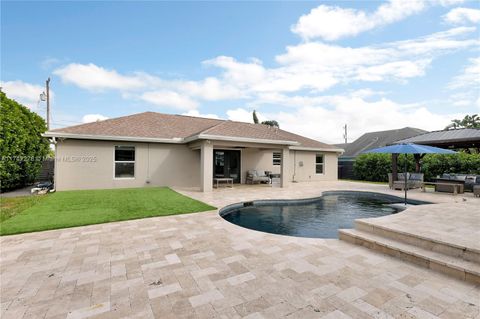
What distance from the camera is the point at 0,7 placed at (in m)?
8.92

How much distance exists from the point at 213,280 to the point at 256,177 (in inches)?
480

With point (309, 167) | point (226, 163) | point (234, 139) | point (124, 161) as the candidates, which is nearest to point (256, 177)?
point (226, 163)

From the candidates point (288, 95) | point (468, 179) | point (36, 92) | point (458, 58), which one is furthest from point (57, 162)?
point (468, 179)

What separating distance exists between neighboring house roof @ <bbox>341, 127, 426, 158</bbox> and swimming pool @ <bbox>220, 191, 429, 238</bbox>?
21.3 metres

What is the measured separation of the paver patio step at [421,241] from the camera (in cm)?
359

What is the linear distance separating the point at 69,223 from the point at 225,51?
13.3 metres

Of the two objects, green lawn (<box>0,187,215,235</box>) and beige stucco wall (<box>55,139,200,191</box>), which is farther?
beige stucco wall (<box>55,139,200,191</box>)

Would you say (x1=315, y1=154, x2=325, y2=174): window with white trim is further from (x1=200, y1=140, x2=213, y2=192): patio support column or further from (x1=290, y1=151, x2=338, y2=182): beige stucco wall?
(x1=200, y1=140, x2=213, y2=192): patio support column

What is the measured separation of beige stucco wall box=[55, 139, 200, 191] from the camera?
438 inches

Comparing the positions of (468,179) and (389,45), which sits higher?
(389,45)

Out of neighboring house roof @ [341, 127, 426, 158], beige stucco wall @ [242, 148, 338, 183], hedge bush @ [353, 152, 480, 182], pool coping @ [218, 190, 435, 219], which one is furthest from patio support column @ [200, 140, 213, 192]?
neighboring house roof @ [341, 127, 426, 158]

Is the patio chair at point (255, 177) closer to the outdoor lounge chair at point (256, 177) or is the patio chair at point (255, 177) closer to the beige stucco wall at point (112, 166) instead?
the outdoor lounge chair at point (256, 177)

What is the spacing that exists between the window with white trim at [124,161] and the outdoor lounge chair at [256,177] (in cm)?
731

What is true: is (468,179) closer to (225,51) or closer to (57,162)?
(225,51)
